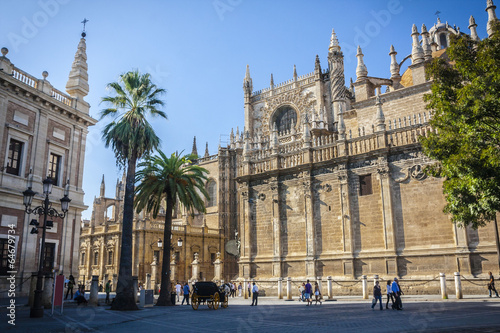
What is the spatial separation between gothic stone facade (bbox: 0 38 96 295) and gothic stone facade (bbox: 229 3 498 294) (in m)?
11.3

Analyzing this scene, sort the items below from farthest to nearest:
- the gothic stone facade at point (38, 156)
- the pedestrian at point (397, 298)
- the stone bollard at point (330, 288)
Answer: the gothic stone facade at point (38, 156)
the stone bollard at point (330, 288)
the pedestrian at point (397, 298)

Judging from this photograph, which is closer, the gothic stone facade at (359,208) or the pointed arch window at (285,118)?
the gothic stone facade at (359,208)

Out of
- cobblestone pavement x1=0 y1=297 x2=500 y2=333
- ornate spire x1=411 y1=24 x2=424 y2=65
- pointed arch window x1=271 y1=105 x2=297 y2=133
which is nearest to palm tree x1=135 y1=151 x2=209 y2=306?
cobblestone pavement x1=0 y1=297 x2=500 y2=333

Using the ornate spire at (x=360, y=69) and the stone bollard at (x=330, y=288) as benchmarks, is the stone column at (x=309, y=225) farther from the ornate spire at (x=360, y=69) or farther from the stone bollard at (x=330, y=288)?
the ornate spire at (x=360, y=69)

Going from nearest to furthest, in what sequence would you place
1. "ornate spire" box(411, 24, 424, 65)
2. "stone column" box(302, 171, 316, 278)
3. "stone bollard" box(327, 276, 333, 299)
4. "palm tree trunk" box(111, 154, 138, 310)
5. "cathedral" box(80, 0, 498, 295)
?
"palm tree trunk" box(111, 154, 138, 310), "cathedral" box(80, 0, 498, 295), "stone bollard" box(327, 276, 333, 299), "stone column" box(302, 171, 316, 278), "ornate spire" box(411, 24, 424, 65)

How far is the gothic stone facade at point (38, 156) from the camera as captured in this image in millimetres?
22250

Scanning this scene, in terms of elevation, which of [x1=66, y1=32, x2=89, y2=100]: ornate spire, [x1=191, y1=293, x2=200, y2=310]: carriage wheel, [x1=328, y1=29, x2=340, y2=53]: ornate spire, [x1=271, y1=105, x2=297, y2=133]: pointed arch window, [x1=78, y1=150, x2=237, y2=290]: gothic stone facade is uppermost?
[x1=328, y1=29, x2=340, y2=53]: ornate spire

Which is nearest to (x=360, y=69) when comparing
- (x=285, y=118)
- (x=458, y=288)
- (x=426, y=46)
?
(x=426, y=46)

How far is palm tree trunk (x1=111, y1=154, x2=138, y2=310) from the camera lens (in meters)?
19.0

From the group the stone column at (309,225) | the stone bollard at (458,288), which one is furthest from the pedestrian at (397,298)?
the stone column at (309,225)

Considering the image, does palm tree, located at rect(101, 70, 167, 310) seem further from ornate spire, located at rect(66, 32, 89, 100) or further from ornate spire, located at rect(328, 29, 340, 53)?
ornate spire, located at rect(328, 29, 340, 53)

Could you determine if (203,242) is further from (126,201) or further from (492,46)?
(492,46)

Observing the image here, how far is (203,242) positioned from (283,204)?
2140 cm

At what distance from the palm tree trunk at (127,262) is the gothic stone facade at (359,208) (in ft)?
31.8
